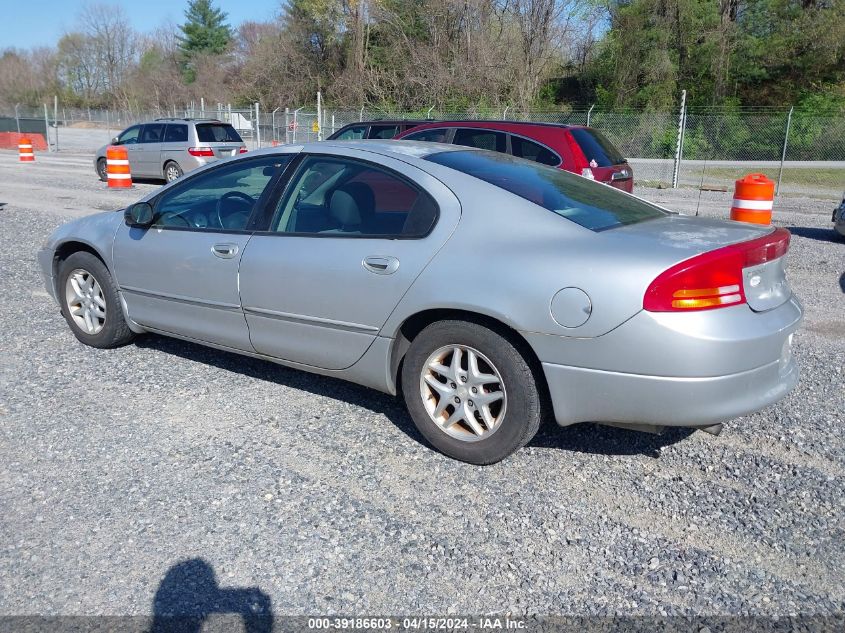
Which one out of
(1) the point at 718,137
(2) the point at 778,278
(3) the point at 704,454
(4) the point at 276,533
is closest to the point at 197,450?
(4) the point at 276,533

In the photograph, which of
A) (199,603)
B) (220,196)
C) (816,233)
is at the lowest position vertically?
(199,603)

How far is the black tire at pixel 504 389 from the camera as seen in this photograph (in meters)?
3.54

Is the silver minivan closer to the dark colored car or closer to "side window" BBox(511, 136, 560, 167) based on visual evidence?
the dark colored car

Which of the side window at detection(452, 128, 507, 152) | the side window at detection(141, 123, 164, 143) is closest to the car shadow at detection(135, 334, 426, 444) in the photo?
the side window at detection(452, 128, 507, 152)

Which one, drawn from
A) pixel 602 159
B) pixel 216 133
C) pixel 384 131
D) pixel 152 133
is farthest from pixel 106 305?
pixel 152 133

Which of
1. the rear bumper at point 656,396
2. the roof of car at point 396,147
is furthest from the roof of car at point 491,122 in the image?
the rear bumper at point 656,396

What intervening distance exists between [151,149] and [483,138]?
10985mm

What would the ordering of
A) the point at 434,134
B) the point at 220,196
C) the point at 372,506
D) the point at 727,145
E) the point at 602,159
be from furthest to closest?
the point at 727,145
the point at 434,134
the point at 602,159
the point at 220,196
the point at 372,506

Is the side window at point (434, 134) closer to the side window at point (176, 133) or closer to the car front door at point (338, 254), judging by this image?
the car front door at point (338, 254)

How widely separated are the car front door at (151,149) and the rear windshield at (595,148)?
11.8 meters

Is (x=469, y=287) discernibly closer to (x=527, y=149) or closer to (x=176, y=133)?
(x=527, y=149)

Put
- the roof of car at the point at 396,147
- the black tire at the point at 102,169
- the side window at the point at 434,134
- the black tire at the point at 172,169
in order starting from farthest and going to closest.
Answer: the black tire at the point at 102,169, the black tire at the point at 172,169, the side window at the point at 434,134, the roof of car at the point at 396,147

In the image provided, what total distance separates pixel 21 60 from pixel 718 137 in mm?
75119

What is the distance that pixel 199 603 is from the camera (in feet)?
9.06
